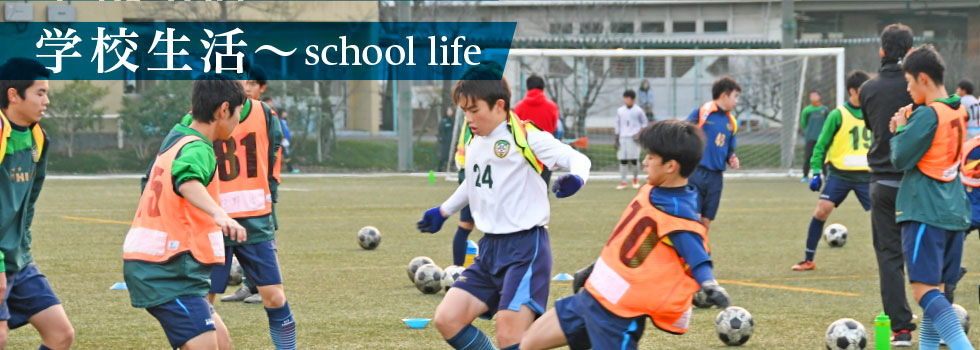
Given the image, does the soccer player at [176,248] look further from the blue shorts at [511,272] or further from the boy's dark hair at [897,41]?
the boy's dark hair at [897,41]

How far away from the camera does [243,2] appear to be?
35312 mm

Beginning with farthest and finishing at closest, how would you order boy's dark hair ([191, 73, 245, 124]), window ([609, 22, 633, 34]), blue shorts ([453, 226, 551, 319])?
window ([609, 22, 633, 34]), blue shorts ([453, 226, 551, 319]), boy's dark hair ([191, 73, 245, 124])

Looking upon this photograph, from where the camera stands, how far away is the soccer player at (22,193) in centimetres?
560

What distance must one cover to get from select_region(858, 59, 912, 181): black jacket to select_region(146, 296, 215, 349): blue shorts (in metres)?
4.20

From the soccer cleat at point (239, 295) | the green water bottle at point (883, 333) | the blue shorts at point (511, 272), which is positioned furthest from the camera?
the soccer cleat at point (239, 295)

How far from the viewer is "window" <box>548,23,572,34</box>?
4444 cm

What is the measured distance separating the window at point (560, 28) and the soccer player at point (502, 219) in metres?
38.6

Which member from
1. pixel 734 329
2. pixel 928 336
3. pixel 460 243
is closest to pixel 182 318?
pixel 734 329

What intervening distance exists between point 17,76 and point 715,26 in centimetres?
4835

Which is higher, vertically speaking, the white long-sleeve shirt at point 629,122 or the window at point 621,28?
the window at point 621,28

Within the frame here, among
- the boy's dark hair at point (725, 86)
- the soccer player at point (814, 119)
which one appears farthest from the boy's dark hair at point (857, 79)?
the soccer player at point (814, 119)

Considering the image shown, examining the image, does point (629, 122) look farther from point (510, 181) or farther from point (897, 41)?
point (510, 181)

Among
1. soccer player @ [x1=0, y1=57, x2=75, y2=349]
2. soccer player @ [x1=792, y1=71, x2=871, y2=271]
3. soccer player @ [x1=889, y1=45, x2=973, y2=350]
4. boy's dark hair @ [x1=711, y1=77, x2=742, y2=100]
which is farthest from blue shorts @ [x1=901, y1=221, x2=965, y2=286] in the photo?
boy's dark hair @ [x1=711, y1=77, x2=742, y2=100]

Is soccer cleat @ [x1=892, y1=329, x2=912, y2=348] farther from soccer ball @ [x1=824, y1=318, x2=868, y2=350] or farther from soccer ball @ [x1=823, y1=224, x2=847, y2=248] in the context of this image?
soccer ball @ [x1=823, y1=224, x2=847, y2=248]
